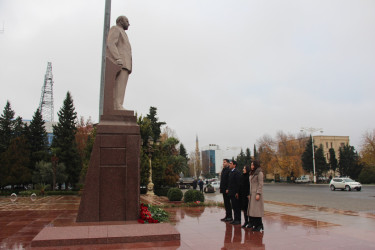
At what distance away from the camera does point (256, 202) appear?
6.96m

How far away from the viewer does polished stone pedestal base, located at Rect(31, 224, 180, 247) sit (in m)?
5.39

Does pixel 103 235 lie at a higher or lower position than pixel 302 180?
higher

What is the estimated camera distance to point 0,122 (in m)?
36.3

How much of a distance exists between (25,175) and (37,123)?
8.10 metres

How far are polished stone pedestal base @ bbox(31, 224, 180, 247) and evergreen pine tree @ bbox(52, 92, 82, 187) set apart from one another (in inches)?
1173

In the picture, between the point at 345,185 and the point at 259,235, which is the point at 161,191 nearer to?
the point at 259,235

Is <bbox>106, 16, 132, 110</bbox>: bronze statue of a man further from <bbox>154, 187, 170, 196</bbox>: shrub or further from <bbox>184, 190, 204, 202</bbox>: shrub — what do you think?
<bbox>154, 187, 170, 196</bbox>: shrub

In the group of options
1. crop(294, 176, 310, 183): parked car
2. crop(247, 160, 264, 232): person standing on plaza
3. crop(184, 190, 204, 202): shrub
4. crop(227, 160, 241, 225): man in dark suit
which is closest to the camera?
crop(247, 160, 264, 232): person standing on plaza

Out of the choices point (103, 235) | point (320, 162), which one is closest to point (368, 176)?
point (320, 162)

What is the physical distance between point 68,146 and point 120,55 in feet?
96.0

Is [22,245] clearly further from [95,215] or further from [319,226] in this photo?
[319,226]

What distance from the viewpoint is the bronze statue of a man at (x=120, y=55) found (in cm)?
831

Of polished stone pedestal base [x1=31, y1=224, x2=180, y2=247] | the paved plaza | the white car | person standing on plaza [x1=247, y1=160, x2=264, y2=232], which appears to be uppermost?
person standing on plaza [x1=247, y1=160, x2=264, y2=232]

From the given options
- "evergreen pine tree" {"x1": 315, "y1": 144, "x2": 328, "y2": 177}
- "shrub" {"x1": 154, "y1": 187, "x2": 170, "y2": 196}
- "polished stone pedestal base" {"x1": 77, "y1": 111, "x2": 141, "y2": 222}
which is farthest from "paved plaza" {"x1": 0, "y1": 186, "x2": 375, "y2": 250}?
"evergreen pine tree" {"x1": 315, "y1": 144, "x2": 328, "y2": 177}
